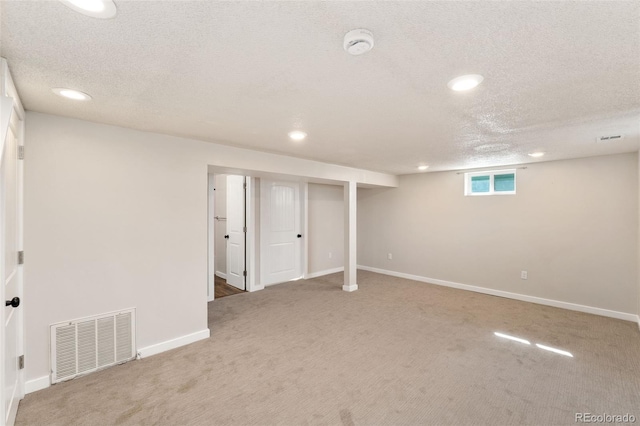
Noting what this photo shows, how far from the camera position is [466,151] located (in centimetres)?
368

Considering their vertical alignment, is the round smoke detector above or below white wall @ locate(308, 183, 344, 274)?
above

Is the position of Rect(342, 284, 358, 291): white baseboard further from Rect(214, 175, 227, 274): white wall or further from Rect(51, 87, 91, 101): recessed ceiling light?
Rect(51, 87, 91, 101): recessed ceiling light

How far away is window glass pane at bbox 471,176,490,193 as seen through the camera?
5172 millimetres

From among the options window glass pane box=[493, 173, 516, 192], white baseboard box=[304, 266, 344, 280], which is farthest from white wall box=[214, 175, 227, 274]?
window glass pane box=[493, 173, 516, 192]

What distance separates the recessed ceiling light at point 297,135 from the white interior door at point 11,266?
1940mm

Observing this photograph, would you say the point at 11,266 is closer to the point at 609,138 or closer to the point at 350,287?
the point at 350,287

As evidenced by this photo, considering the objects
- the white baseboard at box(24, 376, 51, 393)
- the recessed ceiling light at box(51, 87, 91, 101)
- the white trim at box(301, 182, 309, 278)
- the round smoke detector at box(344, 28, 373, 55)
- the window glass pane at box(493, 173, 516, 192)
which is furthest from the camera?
the white trim at box(301, 182, 309, 278)

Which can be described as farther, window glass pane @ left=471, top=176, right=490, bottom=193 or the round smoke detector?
window glass pane @ left=471, top=176, right=490, bottom=193

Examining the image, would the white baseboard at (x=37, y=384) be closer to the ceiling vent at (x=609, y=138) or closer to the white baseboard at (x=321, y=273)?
the white baseboard at (x=321, y=273)

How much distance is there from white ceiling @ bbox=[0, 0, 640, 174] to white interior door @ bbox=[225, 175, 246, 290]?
8.76 ft

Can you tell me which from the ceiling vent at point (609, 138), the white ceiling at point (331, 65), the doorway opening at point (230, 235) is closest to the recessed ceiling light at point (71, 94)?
the white ceiling at point (331, 65)

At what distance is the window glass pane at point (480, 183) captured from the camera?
517 centimetres

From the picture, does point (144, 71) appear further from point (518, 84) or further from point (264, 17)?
point (518, 84)

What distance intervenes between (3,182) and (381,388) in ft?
9.65
